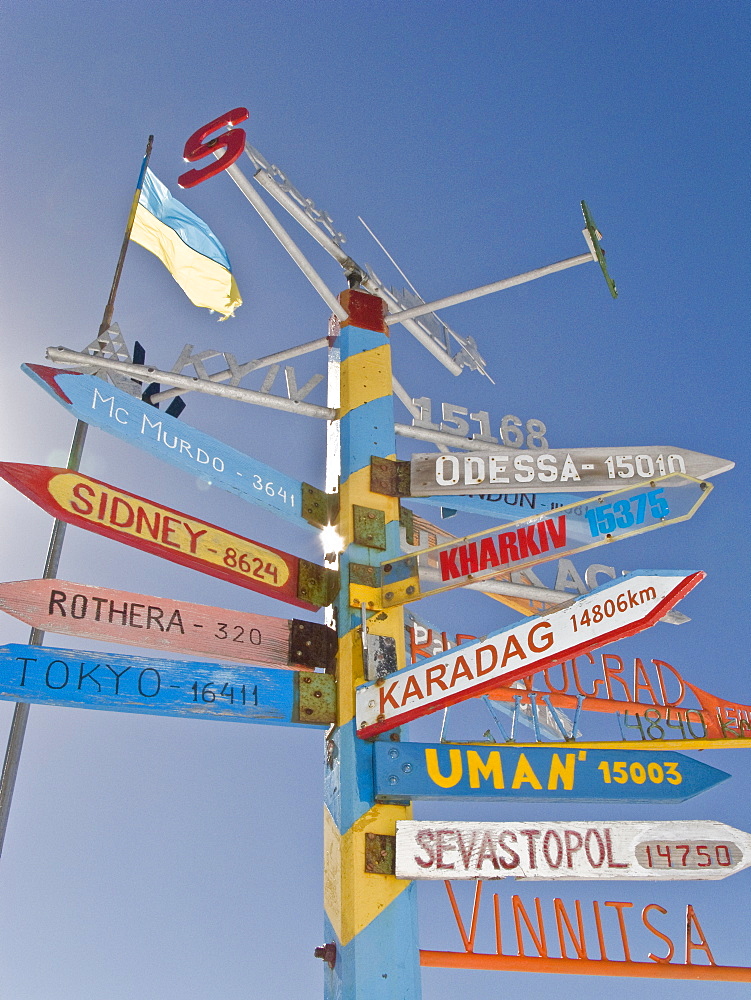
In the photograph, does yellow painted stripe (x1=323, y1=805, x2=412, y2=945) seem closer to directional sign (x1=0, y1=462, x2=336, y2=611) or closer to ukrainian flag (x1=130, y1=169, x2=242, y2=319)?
directional sign (x1=0, y1=462, x2=336, y2=611)

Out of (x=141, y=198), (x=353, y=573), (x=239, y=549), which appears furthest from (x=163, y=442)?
(x=141, y=198)

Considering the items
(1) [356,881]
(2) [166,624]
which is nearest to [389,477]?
(2) [166,624]

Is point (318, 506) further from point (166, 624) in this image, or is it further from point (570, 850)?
point (570, 850)

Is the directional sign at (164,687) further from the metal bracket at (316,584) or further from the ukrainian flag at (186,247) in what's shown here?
the ukrainian flag at (186,247)

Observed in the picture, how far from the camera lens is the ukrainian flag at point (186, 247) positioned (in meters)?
9.61

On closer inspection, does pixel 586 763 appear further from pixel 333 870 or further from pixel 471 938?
pixel 333 870

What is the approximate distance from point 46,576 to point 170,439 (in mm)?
1317

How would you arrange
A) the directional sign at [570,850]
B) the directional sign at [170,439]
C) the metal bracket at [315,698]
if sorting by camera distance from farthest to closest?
the directional sign at [170,439]
the metal bracket at [315,698]
the directional sign at [570,850]

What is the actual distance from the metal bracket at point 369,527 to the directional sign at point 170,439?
39cm

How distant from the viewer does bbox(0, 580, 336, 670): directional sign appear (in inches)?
196

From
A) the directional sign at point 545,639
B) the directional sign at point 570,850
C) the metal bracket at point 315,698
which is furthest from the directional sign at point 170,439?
the directional sign at point 570,850

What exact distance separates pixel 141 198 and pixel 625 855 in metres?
7.81

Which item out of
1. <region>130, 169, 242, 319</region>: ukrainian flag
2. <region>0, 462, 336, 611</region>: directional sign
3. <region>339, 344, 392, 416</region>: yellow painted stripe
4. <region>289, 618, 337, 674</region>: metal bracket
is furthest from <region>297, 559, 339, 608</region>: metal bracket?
<region>130, 169, 242, 319</region>: ukrainian flag

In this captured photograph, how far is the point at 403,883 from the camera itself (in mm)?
5223
